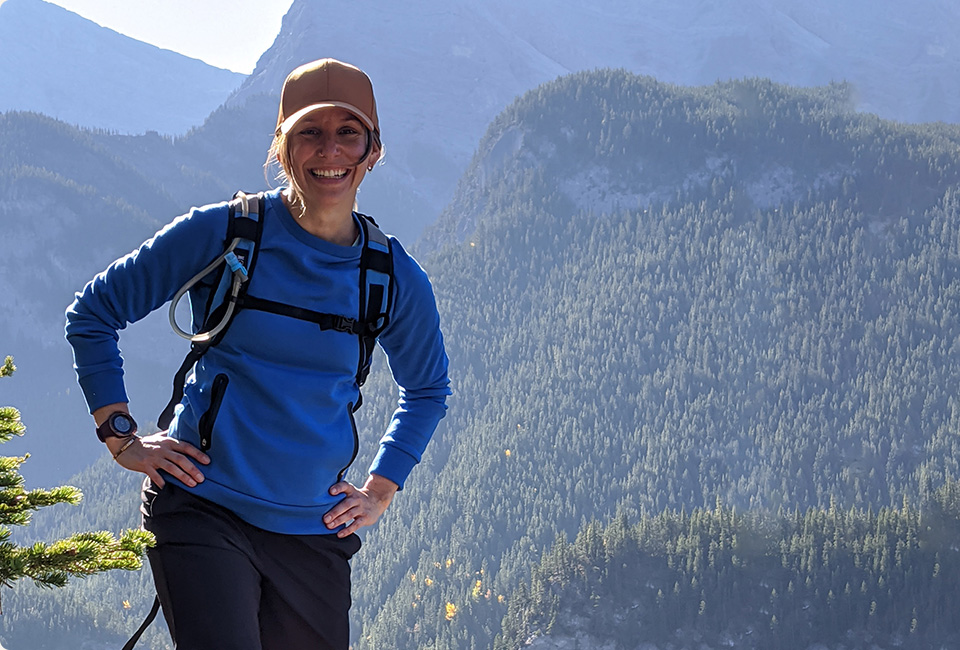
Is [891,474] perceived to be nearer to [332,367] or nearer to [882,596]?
[882,596]

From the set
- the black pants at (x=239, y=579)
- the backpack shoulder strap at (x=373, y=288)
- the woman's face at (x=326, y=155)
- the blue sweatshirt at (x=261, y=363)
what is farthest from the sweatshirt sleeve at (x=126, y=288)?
the backpack shoulder strap at (x=373, y=288)

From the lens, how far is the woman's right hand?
3.96 meters

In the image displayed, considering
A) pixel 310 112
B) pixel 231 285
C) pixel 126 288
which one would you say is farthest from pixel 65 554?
pixel 310 112

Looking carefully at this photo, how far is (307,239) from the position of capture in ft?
13.8

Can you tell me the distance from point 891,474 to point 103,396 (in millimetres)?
198293

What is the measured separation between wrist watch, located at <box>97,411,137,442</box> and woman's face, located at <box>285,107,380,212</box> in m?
1.06

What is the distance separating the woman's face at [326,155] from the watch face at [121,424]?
106cm

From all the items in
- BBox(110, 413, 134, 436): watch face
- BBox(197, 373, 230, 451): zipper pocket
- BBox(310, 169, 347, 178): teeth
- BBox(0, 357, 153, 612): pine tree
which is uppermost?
BBox(310, 169, 347, 178): teeth

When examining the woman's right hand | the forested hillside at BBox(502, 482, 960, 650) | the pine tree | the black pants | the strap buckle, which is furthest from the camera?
the forested hillside at BBox(502, 482, 960, 650)

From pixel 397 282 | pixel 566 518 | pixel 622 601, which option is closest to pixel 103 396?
pixel 397 282

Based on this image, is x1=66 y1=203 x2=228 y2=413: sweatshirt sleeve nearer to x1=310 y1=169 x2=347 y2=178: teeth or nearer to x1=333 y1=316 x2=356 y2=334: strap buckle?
x1=310 y1=169 x2=347 y2=178: teeth

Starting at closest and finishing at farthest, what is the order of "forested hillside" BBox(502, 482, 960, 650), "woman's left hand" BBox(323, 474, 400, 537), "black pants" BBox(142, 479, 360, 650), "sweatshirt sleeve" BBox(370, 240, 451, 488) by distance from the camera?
"black pants" BBox(142, 479, 360, 650) → "woman's left hand" BBox(323, 474, 400, 537) → "sweatshirt sleeve" BBox(370, 240, 451, 488) → "forested hillside" BBox(502, 482, 960, 650)

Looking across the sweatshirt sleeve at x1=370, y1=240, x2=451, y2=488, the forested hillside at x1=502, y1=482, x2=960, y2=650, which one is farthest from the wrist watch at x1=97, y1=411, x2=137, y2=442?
the forested hillside at x1=502, y1=482, x2=960, y2=650

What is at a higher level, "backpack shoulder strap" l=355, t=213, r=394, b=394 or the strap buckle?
"backpack shoulder strap" l=355, t=213, r=394, b=394
